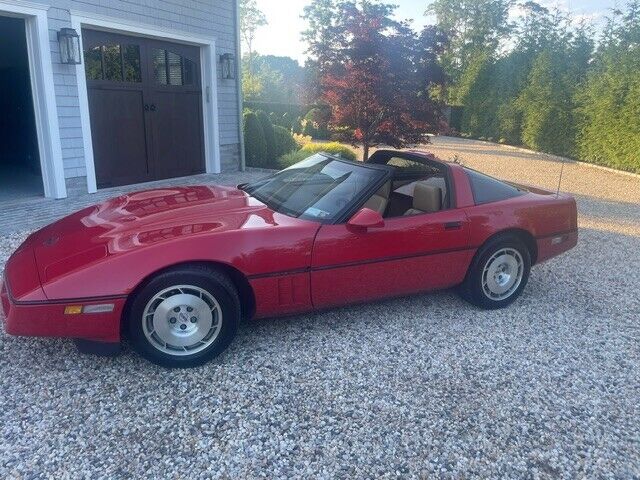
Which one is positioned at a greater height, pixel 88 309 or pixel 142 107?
pixel 142 107

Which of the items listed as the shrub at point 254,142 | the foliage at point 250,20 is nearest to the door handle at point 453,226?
the shrub at point 254,142

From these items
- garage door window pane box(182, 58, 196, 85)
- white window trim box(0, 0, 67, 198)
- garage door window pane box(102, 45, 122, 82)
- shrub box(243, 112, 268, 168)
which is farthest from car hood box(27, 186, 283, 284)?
shrub box(243, 112, 268, 168)

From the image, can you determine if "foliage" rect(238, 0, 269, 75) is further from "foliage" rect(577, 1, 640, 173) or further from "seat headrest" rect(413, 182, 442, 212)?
"seat headrest" rect(413, 182, 442, 212)

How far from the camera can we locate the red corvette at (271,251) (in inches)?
106

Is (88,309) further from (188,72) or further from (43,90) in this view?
(188,72)

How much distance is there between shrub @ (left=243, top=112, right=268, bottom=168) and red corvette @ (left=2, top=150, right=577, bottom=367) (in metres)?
7.57

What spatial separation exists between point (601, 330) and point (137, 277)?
3386mm

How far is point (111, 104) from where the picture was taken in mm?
7992

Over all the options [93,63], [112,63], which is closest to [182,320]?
[93,63]

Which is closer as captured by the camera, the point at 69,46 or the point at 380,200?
the point at 380,200

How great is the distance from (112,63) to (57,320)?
6610 millimetres

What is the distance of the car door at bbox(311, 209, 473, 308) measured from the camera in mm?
3240

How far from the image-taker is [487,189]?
13.2 feet

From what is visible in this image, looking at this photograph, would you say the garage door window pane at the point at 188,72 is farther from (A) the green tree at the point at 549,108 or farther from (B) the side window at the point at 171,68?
(A) the green tree at the point at 549,108
